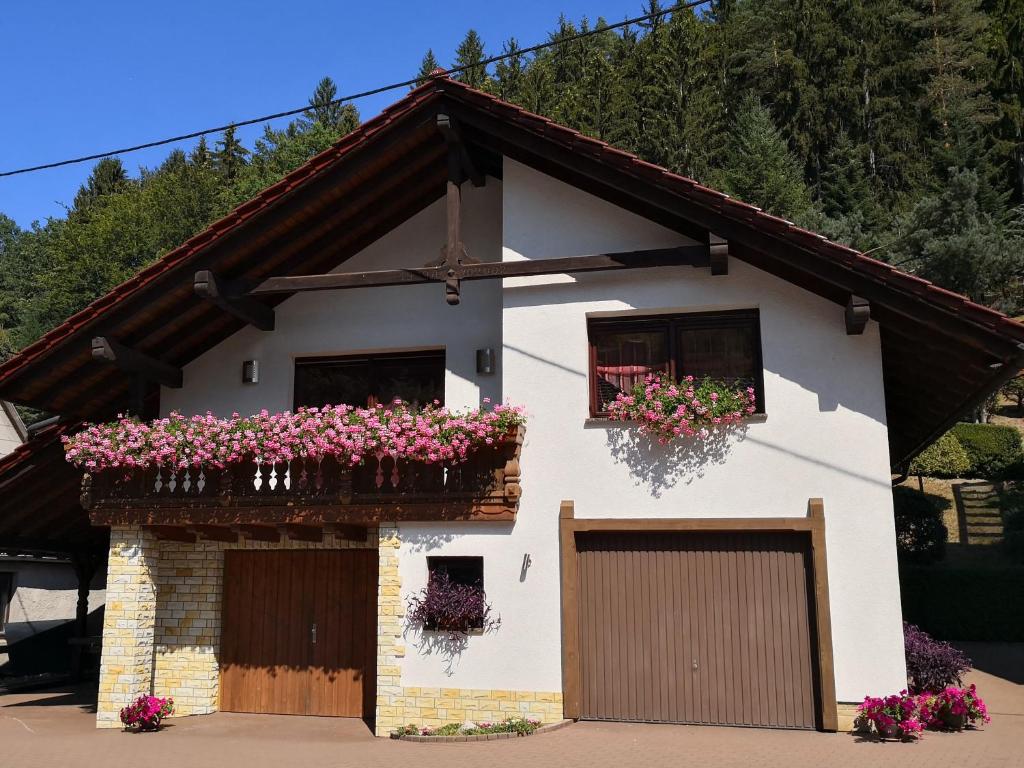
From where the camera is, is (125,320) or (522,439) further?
→ (125,320)

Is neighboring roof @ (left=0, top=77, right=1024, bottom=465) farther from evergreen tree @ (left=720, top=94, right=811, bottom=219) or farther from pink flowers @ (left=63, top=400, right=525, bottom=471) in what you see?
evergreen tree @ (left=720, top=94, right=811, bottom=219)

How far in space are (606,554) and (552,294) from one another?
3.24 m

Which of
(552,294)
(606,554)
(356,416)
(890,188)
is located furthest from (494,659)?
(890,188)

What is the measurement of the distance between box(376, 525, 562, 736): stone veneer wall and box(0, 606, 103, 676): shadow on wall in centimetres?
975

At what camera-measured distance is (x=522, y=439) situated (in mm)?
10609

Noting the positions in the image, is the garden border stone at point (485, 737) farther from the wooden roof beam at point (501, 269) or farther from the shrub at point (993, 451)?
the shrub at point (993, 451)

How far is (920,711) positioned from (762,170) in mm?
32063

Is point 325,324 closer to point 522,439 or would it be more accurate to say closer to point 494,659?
point 522,439

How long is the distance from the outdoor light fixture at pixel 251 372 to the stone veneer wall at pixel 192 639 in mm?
2278

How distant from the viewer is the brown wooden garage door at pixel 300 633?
11781 millimetres

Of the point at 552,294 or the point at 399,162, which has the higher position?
the point at 399,162

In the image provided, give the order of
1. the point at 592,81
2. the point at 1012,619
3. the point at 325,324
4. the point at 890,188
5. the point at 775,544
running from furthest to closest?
1. the point at 592,81
2. the point at 890,188
3. the point at 1012,619
4. the point at 325,324
5. the point at 775,544

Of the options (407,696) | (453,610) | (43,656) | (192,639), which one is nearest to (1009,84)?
(453,610)

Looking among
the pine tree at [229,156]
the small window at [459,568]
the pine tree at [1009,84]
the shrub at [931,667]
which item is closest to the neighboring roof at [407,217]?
the shrub at [931,667]
